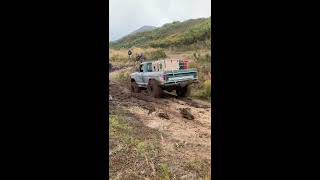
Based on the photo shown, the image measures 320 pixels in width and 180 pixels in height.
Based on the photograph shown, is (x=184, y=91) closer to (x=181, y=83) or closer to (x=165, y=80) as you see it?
(x=181, y=83)

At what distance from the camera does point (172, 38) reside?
17.5 meters

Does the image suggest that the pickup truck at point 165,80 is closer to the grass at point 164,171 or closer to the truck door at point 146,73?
the truck door at point 146,73

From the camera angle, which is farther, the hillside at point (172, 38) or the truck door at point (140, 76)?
the hillside at point (172, 38)

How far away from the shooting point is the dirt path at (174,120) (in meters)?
6.56

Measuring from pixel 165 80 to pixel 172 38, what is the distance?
8.66 m

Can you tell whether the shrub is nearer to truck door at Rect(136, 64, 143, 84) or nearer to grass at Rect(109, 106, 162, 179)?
truck door at Rect(136, 64, 143, 84)

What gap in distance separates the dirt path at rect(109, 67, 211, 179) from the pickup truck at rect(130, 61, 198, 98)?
0.73 feet

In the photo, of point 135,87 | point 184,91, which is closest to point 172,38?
point 135,87

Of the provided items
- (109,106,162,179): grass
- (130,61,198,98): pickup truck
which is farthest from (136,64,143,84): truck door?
(109,106,162,179): grass

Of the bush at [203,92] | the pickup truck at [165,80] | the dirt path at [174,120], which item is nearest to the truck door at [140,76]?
the pickup truck at [165,80]

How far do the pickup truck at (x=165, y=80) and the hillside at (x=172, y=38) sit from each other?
213 inches
